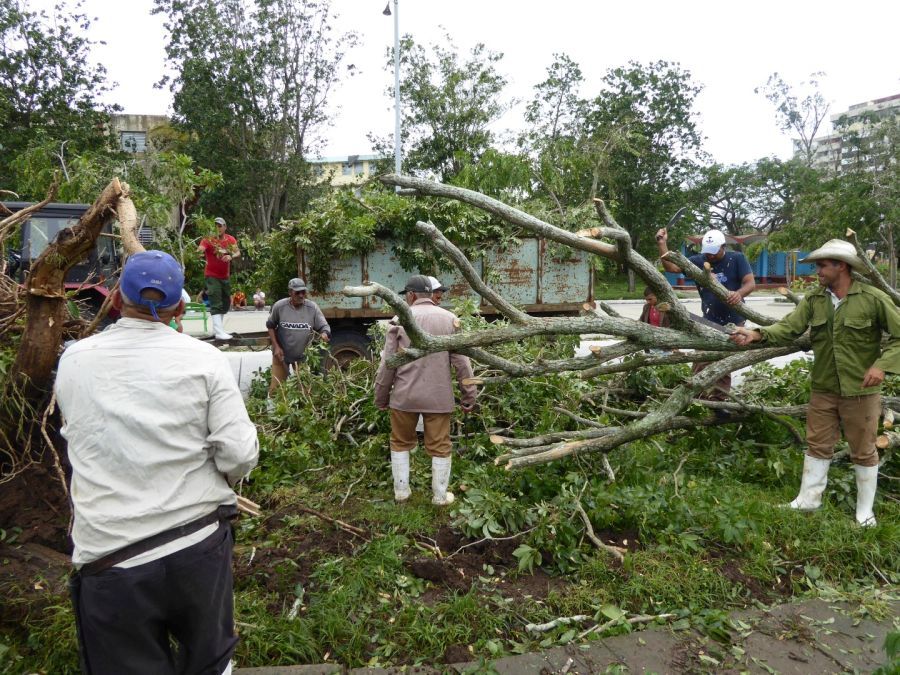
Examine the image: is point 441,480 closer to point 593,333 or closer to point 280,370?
point 593,333

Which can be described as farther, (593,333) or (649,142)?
(649,142)

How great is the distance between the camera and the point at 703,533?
394 centimetres

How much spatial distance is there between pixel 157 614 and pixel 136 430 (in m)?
0.62

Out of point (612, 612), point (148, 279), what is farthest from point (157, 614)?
point (612, 612)

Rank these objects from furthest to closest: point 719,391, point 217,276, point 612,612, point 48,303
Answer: point 217,276 → point 719,391 → point 48,303 → point 612,612

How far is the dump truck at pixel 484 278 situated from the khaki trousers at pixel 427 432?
396cm

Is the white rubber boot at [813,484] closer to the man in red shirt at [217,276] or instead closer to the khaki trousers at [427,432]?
the khaki trousers at [427,432]

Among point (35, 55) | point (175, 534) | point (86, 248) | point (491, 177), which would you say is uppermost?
point (35, 55)

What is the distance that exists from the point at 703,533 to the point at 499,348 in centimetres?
344

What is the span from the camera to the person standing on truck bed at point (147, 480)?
2.08 metres

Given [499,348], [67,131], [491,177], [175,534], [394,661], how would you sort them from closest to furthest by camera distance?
[175,534], [394,661], [499,348], [491,177], [67,131]

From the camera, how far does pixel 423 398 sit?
4.72 metres

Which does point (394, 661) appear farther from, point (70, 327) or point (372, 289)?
point (70, 327)

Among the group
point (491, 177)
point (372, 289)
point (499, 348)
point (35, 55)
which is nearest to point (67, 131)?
point (35, 55)
